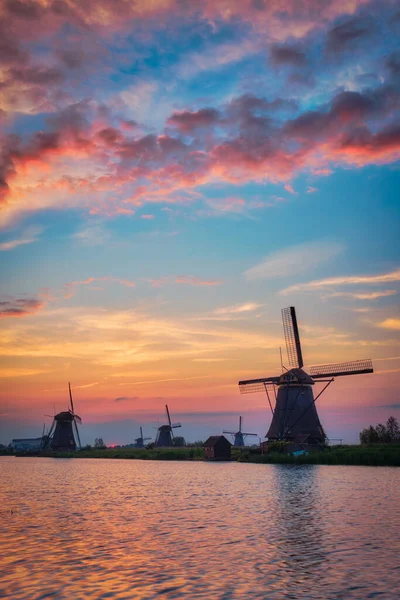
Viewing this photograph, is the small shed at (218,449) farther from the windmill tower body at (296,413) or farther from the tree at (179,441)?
the tree at (179,441)

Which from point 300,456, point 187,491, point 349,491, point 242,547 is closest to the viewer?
point 242,547

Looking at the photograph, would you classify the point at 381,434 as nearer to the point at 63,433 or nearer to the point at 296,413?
the point at 296,413

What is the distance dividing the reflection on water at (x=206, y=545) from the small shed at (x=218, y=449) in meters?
46.7

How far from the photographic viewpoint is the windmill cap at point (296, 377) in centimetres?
6600

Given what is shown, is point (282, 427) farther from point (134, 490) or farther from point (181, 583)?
point (181, 583)

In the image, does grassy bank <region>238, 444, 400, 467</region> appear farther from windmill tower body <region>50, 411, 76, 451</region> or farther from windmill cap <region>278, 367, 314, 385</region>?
windmill tower body <region>50, 411, 76, 451</region>

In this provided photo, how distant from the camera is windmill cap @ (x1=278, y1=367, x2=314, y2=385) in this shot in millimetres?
66000

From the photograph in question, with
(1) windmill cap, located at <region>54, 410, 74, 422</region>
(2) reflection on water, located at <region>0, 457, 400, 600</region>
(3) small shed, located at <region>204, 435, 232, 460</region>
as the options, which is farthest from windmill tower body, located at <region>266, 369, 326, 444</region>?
(1) windmill cap, located at <region>54, 410, 74, 422</region>

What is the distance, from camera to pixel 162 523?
24500 mm

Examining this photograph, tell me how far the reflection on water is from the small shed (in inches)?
1837

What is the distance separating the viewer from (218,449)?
273 ft

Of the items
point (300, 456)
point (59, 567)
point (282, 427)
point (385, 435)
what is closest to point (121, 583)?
point (59, 567)

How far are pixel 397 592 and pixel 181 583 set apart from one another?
527 cm

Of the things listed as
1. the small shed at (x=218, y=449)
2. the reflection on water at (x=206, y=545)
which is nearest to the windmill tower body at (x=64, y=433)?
the small shed at (x=218, y=449)
